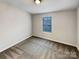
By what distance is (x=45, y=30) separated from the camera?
15.2 feet

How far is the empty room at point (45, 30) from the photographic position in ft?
8.21

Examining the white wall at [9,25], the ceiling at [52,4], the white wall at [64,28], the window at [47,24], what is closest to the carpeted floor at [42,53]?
the white wall at [9,25]

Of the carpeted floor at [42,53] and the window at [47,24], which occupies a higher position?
the window at [47,24]

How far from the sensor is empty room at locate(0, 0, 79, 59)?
8.21ft

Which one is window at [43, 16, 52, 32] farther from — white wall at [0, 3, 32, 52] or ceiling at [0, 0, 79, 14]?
white wall at [0, 3, 32, 52]

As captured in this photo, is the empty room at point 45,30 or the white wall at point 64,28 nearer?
the empty room at point 45,30

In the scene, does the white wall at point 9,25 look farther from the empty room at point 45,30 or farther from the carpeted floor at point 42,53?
A: the carpeted floor at point 42,53

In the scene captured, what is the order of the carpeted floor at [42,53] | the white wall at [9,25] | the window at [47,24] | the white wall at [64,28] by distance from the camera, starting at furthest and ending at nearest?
the window at [47,24] → the white wall at [64,28] → the white wall at [9,25] → the carpeted floor at [42,53]

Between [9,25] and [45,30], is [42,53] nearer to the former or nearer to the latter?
[9,25]

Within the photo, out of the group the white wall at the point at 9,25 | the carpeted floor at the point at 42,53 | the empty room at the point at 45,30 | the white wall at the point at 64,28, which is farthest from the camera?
the white wall at the point at 64,28

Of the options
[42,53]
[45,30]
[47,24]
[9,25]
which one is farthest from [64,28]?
[9,25]

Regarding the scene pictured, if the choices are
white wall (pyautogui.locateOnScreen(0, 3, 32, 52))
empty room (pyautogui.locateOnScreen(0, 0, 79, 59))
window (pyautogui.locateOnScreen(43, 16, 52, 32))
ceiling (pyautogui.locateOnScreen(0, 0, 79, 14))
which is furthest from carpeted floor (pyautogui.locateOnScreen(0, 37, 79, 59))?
ceiling (pyautogui.locateOnScreen(0, 0, 79, 14))

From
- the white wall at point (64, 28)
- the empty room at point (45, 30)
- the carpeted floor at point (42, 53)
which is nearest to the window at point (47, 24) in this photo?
Answer: the empty room at point (45, 30)

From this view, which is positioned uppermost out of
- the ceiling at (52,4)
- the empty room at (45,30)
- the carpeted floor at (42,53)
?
the ceiling at (52,4)
